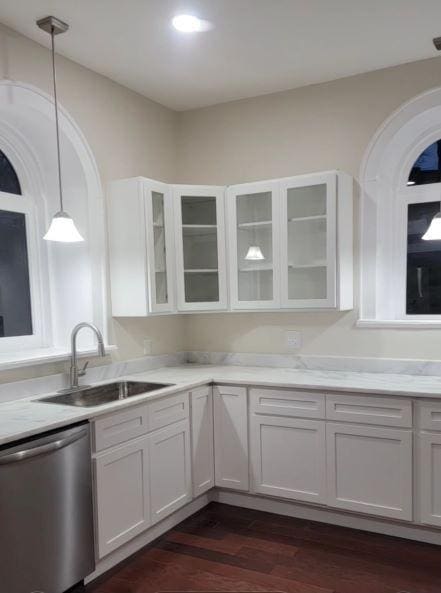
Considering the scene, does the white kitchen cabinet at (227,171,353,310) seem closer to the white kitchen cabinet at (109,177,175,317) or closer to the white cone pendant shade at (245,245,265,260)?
the white cone pendant shade at (245,245,265,260)

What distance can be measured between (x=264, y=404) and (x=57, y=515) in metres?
1.38

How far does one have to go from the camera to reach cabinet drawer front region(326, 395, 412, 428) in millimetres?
2660

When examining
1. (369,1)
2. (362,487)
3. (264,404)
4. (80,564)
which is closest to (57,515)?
(80,564)

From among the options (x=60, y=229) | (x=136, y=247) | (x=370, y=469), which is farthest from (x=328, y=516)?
(x=60, y=229)

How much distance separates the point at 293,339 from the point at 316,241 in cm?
75

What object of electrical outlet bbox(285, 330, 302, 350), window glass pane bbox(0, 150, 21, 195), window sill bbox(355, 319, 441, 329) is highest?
window glass pane bbox(0, 150, 21, 195)

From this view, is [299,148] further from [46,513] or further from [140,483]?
[46,513]

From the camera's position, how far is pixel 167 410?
9.24 feet

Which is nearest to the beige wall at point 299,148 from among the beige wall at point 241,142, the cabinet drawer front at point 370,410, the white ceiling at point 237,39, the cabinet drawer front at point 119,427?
the beige wall at point 241,142

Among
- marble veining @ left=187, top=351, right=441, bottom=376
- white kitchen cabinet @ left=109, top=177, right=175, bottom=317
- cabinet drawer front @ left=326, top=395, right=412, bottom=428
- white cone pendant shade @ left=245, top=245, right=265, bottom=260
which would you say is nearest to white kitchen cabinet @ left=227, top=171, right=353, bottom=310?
white cone pendant shade @ left=245, top=245, right=265, bottom=260

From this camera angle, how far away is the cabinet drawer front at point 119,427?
7.73 feet

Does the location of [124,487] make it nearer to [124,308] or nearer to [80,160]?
[124,308]

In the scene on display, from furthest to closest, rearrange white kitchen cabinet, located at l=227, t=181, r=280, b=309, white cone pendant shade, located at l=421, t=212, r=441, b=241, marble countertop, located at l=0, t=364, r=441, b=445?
white kitchen cabinet, located at l=227, t=181, r=280, b=309 → white cone pendant shade, located at l=421, t=212, r=441, b=241 → marble countertop, located at l=0, t=364, r=441, b=445

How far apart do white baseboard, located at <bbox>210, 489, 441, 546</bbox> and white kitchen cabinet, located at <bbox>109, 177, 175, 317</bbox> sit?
1.35 meters
